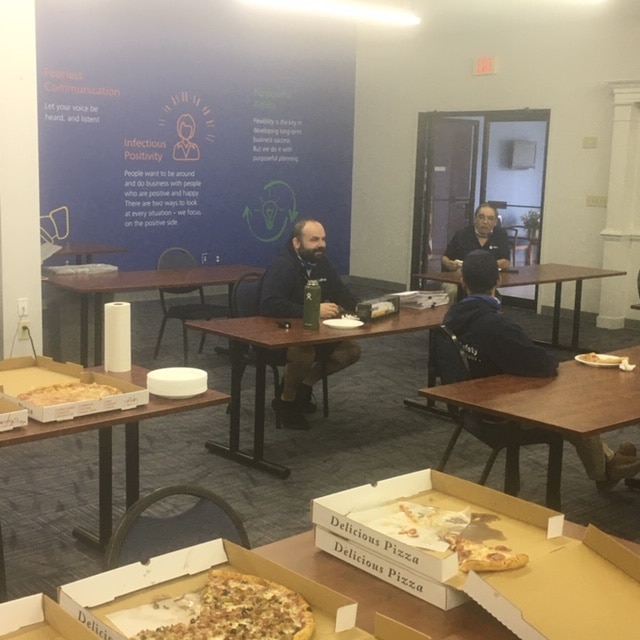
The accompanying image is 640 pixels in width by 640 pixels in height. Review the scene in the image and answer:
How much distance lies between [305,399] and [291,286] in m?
0.78

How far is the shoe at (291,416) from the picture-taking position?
16.1 ft

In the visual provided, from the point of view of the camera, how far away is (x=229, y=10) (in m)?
8.77

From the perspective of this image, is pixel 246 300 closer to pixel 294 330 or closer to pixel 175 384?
pixel 294 330

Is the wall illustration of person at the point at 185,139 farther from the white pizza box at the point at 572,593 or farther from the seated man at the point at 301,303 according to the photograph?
the white pizza box at the point at 572,593

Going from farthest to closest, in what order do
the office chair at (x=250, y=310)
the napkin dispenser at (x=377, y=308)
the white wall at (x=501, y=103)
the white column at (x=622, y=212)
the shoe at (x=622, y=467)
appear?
the white wall at (x=501, y=103) < the white column at (x=622, y=212) < the office chair at (x=250, y=310) < the napkin dispenser at (x=377, y=308) < the shoe at (x=622, y=467)

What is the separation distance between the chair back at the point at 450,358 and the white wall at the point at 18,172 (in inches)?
94.7

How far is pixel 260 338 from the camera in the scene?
4004 mm

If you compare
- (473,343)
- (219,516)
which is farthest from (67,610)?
(473,343)

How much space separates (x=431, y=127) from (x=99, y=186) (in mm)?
3545

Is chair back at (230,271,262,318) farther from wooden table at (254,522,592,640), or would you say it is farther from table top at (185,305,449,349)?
wooden table at (254,522,592,640)

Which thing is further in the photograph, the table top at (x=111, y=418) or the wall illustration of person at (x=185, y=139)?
the wall illustration of person at (x=185, y=139)

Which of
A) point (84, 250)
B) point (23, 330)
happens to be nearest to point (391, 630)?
point (23, 330)

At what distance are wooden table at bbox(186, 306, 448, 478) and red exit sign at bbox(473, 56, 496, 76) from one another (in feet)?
16.3

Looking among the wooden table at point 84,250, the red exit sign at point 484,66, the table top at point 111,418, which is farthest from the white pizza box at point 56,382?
the red exit sign at point 484,66
